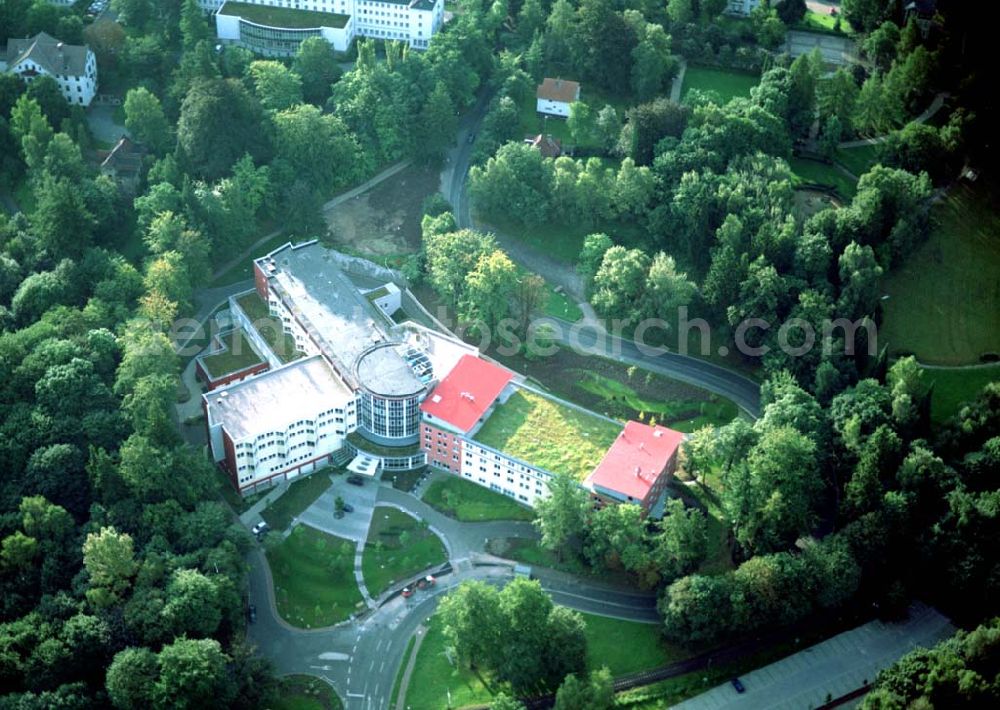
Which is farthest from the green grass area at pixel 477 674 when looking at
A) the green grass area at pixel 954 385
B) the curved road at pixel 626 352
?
the green grass area at pixel 954 385

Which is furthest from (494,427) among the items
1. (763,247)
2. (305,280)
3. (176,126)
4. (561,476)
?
(176,126)

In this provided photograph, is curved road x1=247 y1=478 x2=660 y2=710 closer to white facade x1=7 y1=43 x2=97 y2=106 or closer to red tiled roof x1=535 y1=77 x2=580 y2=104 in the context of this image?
red tiled roof x1=535 y1=77 x2=580 y2=104

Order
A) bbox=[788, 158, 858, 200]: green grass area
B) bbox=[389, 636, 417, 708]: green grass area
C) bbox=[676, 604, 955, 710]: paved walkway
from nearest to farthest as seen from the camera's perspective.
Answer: bbox=[389, 636, 417, 708]: green grass area
bbox=[676, 604, 955, 710]: paved walkway
bbox=[788, 158, 858, 200]: green grass area

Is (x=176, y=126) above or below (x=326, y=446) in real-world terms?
above

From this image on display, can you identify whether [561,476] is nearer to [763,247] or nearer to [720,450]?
[720,450]

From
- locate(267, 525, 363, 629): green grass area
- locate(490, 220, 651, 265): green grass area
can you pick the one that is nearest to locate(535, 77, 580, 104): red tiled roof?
locate(490, 220, 651, 265): green grass area

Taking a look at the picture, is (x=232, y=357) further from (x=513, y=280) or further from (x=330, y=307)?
(x=513, y=280)

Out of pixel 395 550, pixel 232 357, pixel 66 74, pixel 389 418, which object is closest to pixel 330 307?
pixel 232 357
